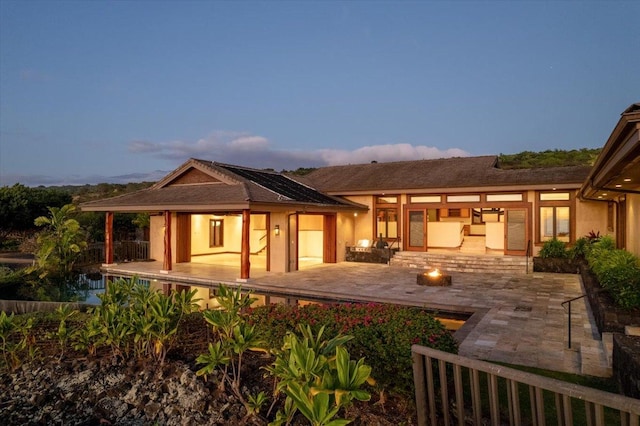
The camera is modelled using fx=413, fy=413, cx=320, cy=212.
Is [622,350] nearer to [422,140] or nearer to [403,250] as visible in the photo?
[403,250]

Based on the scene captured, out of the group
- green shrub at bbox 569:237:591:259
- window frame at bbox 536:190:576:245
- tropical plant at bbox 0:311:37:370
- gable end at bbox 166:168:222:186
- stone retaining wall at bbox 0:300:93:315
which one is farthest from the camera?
gable end at bbox 166:168:222:186

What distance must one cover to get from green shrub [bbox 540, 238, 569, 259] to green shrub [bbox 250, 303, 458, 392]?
1296cm

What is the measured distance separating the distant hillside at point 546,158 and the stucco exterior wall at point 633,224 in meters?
26.9

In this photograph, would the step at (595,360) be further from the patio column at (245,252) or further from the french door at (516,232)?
the french door at (516,232)

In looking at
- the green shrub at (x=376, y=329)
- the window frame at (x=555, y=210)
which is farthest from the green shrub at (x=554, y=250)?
the green shrub at (x=376, y=329)

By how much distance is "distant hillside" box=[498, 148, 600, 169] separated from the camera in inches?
1511

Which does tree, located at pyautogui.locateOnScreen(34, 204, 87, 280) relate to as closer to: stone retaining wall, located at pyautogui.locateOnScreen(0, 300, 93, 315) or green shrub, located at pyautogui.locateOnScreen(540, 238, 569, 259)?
stone retaining wall, located at pyautogui.locateOnScreen(0, 300, 93, 315)

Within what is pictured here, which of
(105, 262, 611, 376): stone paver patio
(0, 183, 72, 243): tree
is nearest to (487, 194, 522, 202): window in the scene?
(105, 262, 611, 376): stone paver patio

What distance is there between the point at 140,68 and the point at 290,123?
25.9m

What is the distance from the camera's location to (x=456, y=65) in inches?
1170

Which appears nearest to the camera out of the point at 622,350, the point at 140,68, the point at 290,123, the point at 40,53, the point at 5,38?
the point at 622,350

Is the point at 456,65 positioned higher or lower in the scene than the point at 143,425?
higher

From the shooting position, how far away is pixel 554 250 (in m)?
15.9

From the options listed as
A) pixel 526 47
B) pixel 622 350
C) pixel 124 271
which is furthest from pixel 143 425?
pixel 526 47
